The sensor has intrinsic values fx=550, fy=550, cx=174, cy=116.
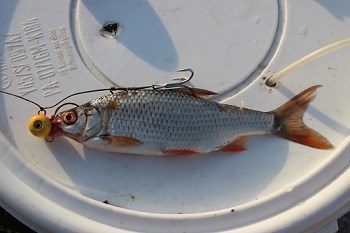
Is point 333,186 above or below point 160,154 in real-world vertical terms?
below

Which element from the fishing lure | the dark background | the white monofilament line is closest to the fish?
the fishing lure

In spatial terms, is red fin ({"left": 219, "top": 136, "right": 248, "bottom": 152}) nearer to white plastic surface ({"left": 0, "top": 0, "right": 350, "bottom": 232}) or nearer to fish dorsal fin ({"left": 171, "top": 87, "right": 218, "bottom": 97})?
white plastic surface ({"left": 0, "top": 0, "right": 350, "bottom": 232})

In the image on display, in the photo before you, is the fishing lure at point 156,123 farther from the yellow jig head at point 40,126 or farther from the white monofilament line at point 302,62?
the white monofilament line at point 302,62

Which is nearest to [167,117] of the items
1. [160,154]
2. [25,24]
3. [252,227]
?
[160,154]

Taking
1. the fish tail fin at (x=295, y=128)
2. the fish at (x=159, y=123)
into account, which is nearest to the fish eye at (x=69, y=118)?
the fish at (x=159, y=123)

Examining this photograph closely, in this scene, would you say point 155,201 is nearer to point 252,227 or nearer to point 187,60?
point 252,227

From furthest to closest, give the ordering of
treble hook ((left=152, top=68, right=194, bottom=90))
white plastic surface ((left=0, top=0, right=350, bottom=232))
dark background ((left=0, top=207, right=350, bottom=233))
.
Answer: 1. dark background ((left=0, top=207, right=350, bottom=233))
2. treble hook ((left=152, top=68, right=194, bottom=90))
3. white plastic surface ((left=0, top=0, right=350, bottom=232))

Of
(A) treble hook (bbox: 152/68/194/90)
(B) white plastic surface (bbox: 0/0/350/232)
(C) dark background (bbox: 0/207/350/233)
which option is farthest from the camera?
(C) dark background (bbox: 0/207/350/233)
